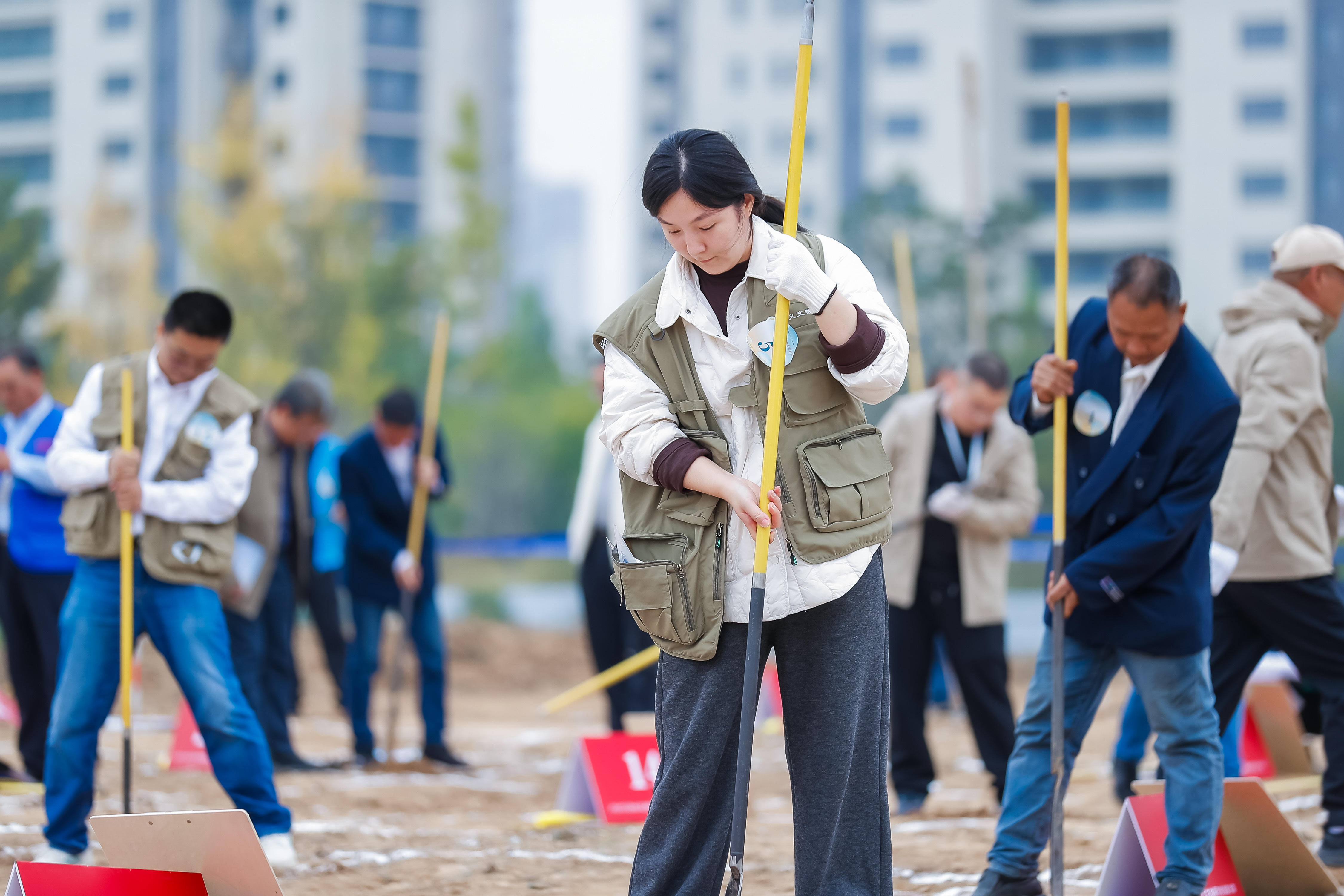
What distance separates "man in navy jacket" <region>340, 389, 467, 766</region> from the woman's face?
4288 mm

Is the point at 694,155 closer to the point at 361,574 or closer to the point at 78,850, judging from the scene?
the point at 78,850

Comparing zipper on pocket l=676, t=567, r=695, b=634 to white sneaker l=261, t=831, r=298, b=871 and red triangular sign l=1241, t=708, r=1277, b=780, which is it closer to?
white sneaker l=261, t=831, r=298, b=871

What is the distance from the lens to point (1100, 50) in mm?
31000

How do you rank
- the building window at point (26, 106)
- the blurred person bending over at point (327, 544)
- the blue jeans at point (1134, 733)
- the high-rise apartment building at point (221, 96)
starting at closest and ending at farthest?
the blue jeans at point (1134, 733) → the blurred person bending over at point (327, 544) → the building window at point (26, 106) → the high-rise apartment building at point (221, 96)

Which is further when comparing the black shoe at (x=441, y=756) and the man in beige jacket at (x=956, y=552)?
the black shoe at (x=441, y=756)

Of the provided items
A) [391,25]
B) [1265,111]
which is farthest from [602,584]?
[391,25]

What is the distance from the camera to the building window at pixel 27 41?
21984mm

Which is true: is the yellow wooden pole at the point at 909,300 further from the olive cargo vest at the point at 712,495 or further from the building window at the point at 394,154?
the building window at the point at 394,154

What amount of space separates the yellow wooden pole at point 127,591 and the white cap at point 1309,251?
11.3 feet

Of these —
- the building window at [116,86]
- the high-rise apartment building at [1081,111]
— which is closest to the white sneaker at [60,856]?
the high-rise apartment building at [1081,111]

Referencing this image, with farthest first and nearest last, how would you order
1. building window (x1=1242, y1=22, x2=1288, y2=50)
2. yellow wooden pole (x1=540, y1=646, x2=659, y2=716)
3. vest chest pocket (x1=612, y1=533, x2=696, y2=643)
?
1. building window (x1=1242, y1=22, x2=1288, y2=50)
2. yellow wooden pole (x1=540, y1=646, x2=659, y2=716)
3. vest chest pocket (x1=612, y1=533, x2=696, y2=643)

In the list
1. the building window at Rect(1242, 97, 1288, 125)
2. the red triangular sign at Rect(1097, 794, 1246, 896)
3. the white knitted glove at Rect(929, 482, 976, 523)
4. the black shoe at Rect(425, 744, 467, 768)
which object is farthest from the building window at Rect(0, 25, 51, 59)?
the red triangular sign at Rect(1097, 794, 1246, 896)

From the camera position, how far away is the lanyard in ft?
18.2

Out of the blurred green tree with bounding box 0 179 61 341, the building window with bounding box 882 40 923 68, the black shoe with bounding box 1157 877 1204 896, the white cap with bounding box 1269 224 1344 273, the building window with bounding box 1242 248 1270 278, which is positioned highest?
the building window with bounding box 882 40 923 68
